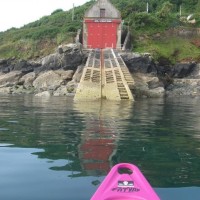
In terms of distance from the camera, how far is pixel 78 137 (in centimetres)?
1553

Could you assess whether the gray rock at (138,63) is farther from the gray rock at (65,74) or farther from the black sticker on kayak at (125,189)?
the black sticker on kayak at (125,189)

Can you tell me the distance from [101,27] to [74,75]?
14779 millimetres

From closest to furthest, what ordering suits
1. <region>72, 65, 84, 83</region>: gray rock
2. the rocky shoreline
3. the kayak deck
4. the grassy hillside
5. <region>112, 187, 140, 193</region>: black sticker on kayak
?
1. the kayak deck
2. <region>112, 187, 140, 193</region>: black sticker on kayak
3. the rocky shoreline
4. <region>72, 65, 84, 83</region>: gray rock
5. the grassy hillside

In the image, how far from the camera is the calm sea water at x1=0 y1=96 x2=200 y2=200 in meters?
8.69

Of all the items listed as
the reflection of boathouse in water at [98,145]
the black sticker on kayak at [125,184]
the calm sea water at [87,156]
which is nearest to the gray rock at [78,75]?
the reflection of boathouse in water at [98,145]

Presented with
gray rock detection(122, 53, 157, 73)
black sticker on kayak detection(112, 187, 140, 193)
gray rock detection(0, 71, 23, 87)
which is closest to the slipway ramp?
gray rock detection(122, 53, 157, 73)

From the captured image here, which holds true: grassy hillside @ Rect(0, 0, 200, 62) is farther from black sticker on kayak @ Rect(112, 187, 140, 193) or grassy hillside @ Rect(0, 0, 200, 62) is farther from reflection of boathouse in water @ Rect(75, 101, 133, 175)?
black sticker on kayak @ Rect(112, 187, 140, 193)

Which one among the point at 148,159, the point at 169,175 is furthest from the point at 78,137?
the point at 169,175

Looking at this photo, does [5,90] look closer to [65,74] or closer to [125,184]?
[65,74]

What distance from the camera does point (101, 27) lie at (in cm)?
6631

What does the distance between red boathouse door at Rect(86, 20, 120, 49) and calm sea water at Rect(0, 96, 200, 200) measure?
46.3m

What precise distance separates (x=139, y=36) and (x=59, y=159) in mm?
59633

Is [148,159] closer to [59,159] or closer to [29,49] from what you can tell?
[59,159]

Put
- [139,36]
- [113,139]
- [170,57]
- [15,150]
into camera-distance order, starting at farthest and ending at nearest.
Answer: [139,36] < [170,57] < [113,139] < [15,150]
